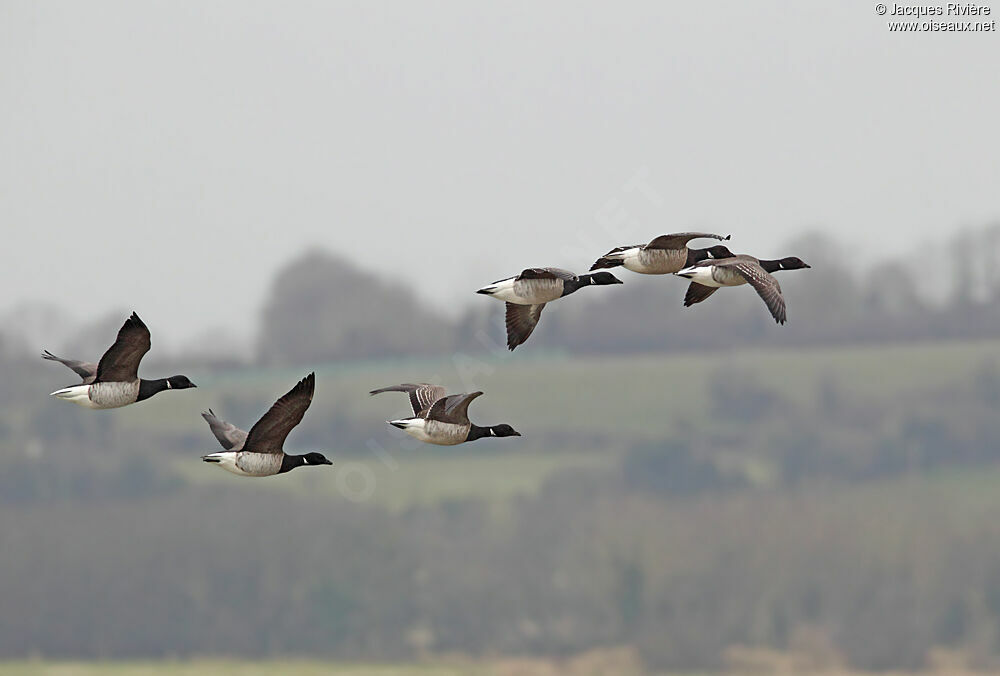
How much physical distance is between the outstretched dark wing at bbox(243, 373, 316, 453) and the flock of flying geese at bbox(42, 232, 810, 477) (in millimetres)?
11

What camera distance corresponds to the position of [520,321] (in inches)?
511

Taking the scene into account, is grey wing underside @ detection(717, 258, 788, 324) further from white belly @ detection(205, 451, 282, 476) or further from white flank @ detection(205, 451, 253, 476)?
white flank @ detection(205, 451, 253, 476)

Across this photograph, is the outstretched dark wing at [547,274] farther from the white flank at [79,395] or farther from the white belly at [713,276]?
the white flank at [79,395]

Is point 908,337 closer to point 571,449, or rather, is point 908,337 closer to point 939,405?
point 939,405

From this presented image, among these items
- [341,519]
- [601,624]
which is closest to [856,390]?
[601,624]

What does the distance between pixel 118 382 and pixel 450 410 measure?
9.17 ft

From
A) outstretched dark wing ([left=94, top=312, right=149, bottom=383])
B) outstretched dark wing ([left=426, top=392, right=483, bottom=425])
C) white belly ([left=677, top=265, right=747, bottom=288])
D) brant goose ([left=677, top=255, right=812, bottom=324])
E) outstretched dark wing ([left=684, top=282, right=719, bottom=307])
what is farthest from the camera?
outstretched dark wing ([left=684, top=282, right=719, bottom=307])

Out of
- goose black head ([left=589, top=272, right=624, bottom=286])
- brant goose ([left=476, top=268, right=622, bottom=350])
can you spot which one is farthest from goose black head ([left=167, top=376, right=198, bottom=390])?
goose black head ([left=589, top=272, right=624, bottom=286])

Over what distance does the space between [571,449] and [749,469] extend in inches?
342

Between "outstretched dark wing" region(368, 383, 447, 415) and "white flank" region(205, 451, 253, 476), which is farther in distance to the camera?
"outstretched dark wing" region(368, 383, 447, 415)

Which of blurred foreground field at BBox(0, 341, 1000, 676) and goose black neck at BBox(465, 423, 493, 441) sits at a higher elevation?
goose black neck at BBox(465, 423, 493, 441)

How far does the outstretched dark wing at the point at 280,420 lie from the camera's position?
10.4 m

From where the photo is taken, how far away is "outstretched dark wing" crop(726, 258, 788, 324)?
10.5 meters

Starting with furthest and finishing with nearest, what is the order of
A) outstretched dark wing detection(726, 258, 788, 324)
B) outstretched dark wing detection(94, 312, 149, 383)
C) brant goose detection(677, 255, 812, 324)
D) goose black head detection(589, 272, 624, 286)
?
goose black head detection(589, 272, 624, 286)
outstretched dark wing detection(94, 312, 149, 383)
brant goose detection(677, 255, 812, 324)
outstretched dark wing detection(726, 258, 788, 324)
